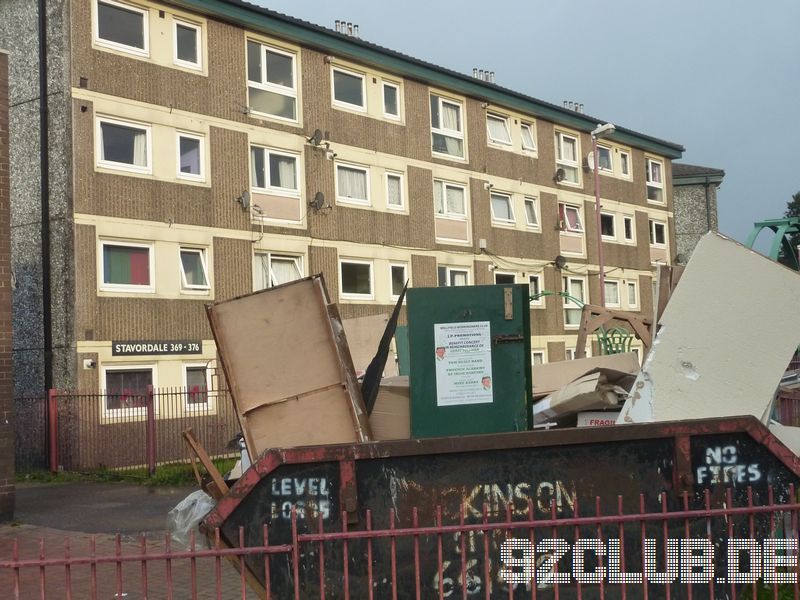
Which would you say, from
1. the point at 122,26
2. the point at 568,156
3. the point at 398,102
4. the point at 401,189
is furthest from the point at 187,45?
the point at 568,156

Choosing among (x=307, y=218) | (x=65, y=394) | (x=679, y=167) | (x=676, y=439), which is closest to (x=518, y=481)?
(x=676, y=439)

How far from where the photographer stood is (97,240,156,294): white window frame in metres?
21.0

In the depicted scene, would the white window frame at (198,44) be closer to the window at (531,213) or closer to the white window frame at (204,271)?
the white window frame at (204,271)

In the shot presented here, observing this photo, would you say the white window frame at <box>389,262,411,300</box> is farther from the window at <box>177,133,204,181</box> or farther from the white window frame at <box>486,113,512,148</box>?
the window at <box>177,133,204,181</box>

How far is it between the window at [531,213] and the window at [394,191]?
20.8ft

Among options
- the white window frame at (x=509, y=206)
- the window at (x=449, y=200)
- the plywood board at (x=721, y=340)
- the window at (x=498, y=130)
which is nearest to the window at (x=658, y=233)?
the white window frame at (x=509, y=206)

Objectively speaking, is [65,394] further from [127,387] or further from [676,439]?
[676,439]

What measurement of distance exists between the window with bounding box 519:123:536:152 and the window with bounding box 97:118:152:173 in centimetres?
1542

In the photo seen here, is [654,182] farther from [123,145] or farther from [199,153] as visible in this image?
[123,145]

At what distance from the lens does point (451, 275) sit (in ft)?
99.6

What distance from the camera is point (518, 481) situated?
4.73m

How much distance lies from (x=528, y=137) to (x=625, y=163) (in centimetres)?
685

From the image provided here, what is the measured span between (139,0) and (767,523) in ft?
67.6

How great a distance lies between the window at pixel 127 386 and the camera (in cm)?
2031
